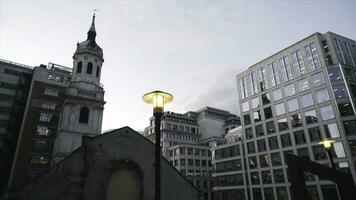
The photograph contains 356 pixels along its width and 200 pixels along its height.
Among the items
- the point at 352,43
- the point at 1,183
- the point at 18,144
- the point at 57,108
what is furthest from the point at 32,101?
the point at 352,43

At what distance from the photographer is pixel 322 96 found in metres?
49.3

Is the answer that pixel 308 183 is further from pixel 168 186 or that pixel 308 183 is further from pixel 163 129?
pixel 163 129

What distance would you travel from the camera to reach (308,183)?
48.2 meters

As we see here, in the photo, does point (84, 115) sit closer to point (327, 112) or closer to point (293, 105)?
point (293, 105)

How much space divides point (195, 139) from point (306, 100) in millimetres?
52756

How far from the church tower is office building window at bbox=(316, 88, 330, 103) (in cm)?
4252

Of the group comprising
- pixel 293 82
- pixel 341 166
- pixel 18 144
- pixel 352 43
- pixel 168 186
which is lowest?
pixel 168 186

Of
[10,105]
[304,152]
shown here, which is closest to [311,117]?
[304,152]

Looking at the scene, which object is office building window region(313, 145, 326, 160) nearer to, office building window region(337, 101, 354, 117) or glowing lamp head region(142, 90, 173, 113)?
office building window region(337, 101, 354, 117)

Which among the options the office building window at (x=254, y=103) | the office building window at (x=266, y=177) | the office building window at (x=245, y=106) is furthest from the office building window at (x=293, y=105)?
the office building window at (x=266, y=177)

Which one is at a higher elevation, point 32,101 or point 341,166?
point 32,101

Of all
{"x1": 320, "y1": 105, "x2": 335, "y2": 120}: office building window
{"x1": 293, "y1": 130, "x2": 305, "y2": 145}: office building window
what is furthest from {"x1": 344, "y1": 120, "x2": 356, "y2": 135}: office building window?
{"x1": 293, "y1": 130, "x2": 305, "y2": 145}: office building window

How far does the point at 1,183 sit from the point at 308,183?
196 feet

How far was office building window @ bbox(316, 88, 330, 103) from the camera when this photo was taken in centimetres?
4853
